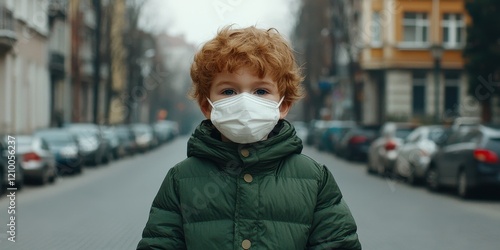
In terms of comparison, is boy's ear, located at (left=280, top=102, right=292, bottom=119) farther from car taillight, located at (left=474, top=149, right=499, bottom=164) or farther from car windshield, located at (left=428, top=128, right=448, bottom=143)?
car windshield, located at (left=428, top=128, right=448, bottom=143)

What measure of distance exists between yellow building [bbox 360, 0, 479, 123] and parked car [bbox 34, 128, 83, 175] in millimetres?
27392

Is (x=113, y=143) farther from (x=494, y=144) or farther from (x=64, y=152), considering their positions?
(x=494, y=144)

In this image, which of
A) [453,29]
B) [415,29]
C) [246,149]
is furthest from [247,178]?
[453,29]

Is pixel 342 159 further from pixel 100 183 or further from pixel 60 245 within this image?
pixel 60 245

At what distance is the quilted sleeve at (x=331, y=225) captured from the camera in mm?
3486

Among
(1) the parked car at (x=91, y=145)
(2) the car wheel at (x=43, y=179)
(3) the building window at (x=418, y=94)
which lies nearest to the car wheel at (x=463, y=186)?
(2) the car wheel at (x=43, y=179)

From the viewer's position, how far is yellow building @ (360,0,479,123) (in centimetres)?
5691

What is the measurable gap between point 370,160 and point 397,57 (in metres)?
26.8

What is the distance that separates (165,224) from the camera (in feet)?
11.5

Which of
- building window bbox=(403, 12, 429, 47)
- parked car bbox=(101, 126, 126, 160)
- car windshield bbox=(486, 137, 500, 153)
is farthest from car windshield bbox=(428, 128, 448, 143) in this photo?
building window bbox=(403, 12, 429, 47)

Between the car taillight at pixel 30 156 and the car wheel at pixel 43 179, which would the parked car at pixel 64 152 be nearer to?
the car wheel at pixel 43 179

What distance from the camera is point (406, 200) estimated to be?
65.9 ft

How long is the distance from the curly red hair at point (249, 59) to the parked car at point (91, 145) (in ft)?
110

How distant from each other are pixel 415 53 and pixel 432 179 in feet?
118
